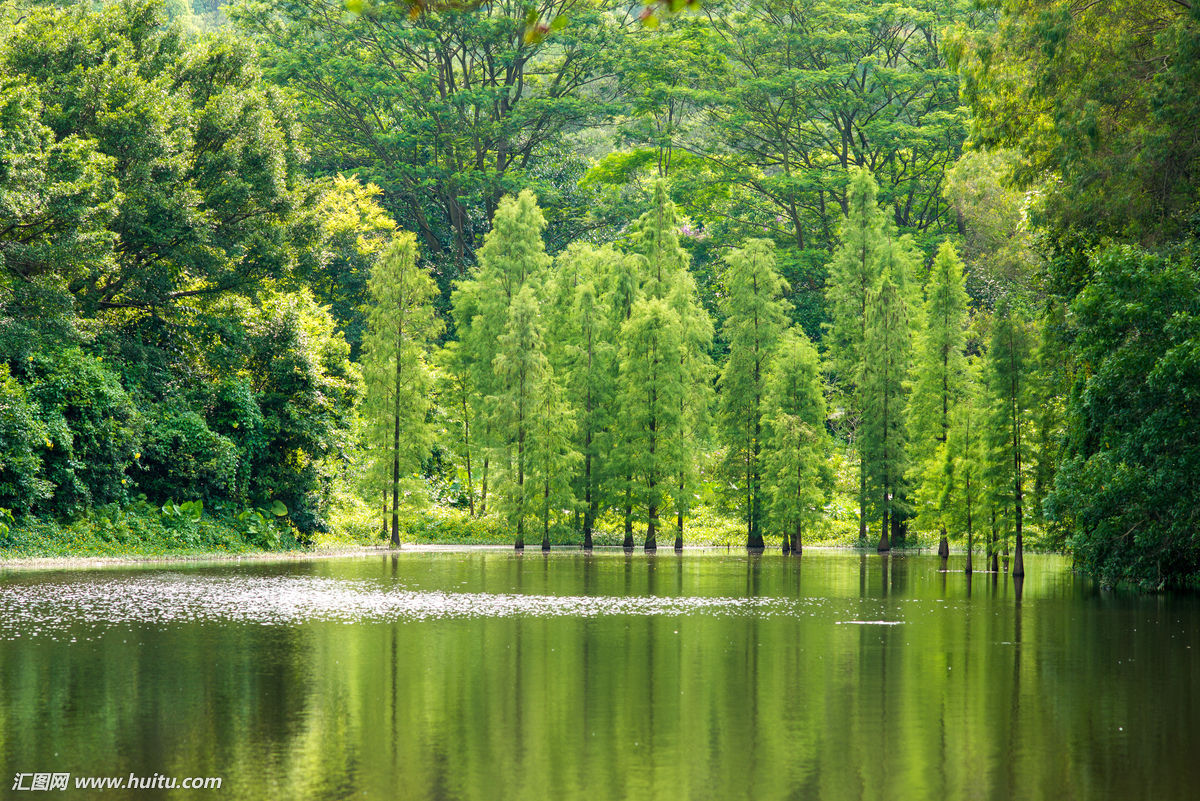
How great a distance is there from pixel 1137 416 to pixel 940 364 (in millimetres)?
19557

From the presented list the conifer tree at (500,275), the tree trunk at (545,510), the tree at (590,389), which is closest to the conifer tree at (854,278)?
the tree at (590,389)

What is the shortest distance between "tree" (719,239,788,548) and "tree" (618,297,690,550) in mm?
2509

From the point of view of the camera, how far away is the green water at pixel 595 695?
8.47m

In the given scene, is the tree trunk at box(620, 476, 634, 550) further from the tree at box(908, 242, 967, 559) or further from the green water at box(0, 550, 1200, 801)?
the green water at box(0, 550, 1200, 801)

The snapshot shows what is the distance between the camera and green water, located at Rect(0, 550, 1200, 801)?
8.47 meters

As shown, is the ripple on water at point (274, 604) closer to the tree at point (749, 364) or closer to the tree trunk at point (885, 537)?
the tree at point (749, 364)

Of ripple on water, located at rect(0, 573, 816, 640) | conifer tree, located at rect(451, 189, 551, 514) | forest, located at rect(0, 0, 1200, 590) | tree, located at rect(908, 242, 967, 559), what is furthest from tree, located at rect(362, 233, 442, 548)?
ripple on water, located at rect(0, 573, 816, 640)

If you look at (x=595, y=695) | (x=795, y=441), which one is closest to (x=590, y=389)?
(x=795, y=441)

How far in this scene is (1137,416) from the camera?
2255 centimetres

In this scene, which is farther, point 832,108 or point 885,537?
point 832,108

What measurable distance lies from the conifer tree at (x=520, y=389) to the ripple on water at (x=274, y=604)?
17289 millimetres

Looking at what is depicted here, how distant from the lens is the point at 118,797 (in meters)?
7.71

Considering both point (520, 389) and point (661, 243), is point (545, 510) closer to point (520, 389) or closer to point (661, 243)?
point (520, 389)
